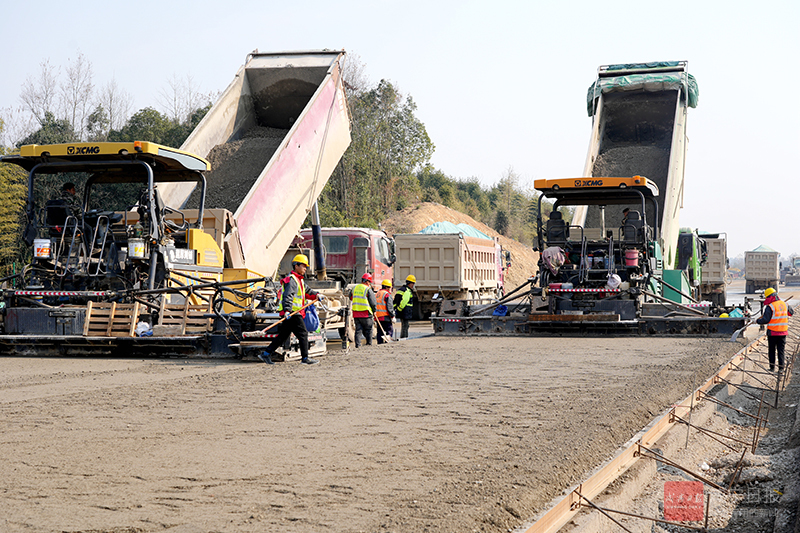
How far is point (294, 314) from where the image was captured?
9.64 meters

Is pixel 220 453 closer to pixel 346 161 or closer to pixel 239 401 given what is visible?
pixel 239 401

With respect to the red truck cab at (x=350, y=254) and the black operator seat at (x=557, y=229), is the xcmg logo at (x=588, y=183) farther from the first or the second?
the red truck cab at (x=350, y=254)

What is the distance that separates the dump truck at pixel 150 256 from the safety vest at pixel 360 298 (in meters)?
0.62

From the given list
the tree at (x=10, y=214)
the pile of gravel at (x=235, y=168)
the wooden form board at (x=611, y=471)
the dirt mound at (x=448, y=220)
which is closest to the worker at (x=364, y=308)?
the pile of gravel at (x=235, y=168)

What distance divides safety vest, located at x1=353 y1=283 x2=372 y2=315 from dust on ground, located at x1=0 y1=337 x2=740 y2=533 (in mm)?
2394

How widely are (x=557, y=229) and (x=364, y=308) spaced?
12.8 ft

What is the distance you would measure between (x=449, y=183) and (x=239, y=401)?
4429 cm

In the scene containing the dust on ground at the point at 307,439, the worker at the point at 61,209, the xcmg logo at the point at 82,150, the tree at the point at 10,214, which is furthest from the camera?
the tree at the point at 10,214

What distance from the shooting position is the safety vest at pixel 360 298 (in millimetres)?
12344

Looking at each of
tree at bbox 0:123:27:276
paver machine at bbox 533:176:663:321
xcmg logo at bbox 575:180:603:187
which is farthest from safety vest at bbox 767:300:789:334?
tree at bbox 0:123:27:276

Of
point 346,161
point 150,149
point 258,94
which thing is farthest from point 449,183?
→ point 150,149

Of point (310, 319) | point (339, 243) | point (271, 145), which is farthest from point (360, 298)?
point (339, 243)

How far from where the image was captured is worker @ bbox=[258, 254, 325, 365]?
9633 mm

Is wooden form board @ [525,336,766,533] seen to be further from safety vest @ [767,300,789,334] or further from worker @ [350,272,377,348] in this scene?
worker @ [350,272,377,348]
